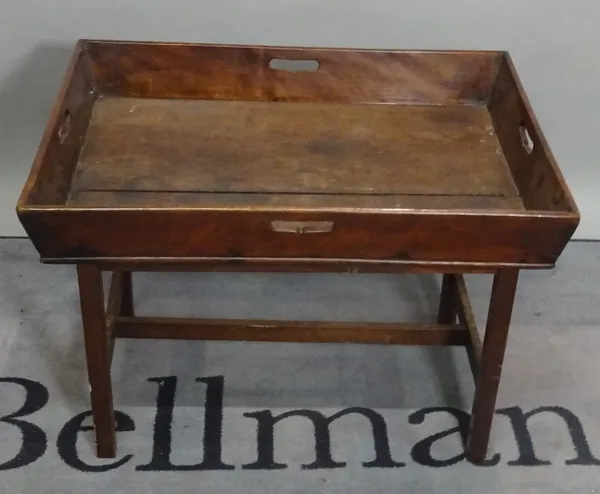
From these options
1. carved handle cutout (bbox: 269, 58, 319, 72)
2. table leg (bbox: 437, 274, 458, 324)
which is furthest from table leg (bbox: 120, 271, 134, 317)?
table leg (bbox: 437, 274, 458, 324)

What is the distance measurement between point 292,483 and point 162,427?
0.79ft

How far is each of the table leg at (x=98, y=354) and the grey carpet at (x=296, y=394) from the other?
0.16ft

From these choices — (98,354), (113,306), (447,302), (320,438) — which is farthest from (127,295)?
(447,302)

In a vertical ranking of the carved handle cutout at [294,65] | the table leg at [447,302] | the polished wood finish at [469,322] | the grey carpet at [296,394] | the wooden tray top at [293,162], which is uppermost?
the wooden tray top at [293,162]

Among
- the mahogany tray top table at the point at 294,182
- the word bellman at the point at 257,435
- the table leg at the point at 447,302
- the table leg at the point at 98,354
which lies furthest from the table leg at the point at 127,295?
the table leg at the point at 447,302

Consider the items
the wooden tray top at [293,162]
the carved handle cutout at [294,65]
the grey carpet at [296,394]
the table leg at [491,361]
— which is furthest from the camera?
the carved handle cutout at [294,65]

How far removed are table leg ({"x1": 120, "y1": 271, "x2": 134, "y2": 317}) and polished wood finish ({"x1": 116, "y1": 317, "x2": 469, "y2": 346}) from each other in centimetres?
16

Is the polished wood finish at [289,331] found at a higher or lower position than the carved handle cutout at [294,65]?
lower

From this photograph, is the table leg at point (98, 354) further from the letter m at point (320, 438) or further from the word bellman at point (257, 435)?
the letter m at point (320, 438)

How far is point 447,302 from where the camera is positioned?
153cm

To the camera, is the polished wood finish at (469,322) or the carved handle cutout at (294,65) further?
the carved handle cutout at (294,65)

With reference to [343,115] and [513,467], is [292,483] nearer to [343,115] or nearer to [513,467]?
[513,467]

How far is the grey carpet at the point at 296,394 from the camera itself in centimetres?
129

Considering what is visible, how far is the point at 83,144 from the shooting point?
125 centimetres
